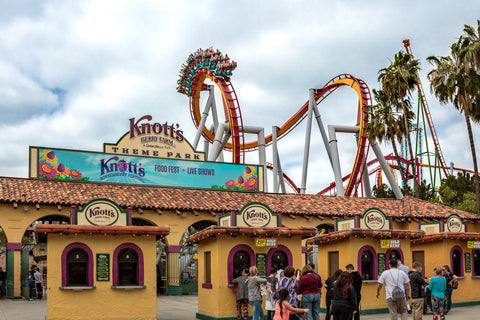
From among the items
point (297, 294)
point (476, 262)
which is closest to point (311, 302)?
point (297, 294)

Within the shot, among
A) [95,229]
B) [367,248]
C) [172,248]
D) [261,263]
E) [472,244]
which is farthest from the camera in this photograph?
[172,248]

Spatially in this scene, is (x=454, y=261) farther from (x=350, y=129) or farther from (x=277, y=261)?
(x=350, y=129)

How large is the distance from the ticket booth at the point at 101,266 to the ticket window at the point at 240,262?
2.45m

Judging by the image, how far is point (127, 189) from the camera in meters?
30.0

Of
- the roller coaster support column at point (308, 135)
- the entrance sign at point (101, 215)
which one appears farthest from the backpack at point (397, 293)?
the roller coaster support column at point (308, 135)

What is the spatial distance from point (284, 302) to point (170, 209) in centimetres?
1856

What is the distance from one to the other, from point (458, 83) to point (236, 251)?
20814mm

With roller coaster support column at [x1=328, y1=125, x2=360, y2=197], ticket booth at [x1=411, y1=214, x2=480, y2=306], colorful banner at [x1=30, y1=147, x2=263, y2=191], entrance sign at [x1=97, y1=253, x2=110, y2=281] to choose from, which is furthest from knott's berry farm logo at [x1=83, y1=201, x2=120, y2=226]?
roller coaster support column at [x1=328, y1=125, x2=360, y2=197]

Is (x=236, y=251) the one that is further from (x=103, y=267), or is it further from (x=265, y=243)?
(x=103, y=267)

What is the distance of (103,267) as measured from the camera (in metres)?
Answer: 16.7

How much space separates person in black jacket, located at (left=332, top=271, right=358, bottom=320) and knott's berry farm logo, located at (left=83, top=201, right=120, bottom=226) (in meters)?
7.91

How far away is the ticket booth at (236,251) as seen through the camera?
685 inches

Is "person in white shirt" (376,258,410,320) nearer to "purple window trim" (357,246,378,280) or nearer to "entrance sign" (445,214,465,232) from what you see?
"purple window trim" (357,246,378,280)

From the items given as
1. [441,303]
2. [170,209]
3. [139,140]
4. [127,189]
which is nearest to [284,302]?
[441,303]
